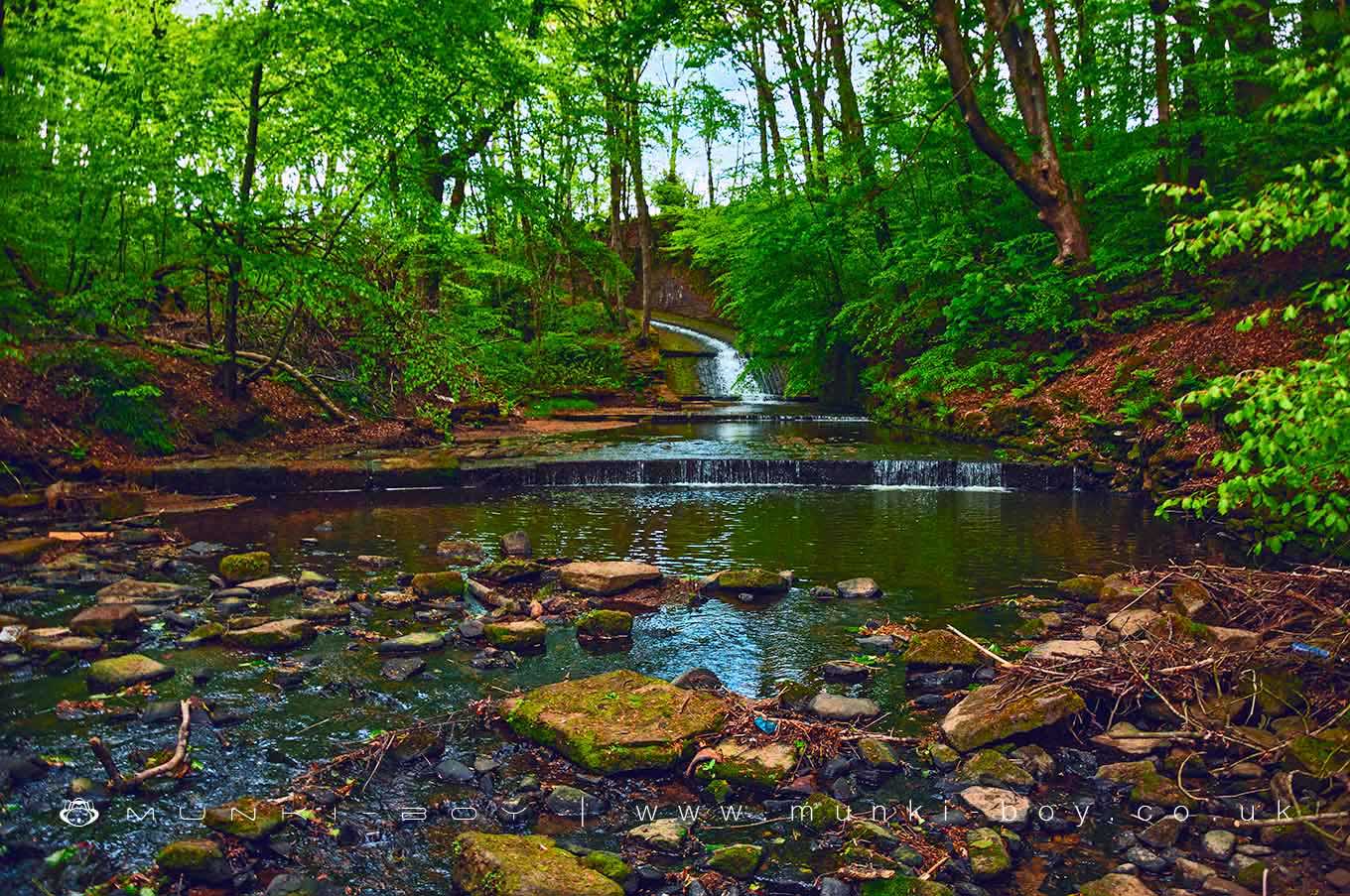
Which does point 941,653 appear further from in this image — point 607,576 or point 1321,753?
point 607,576

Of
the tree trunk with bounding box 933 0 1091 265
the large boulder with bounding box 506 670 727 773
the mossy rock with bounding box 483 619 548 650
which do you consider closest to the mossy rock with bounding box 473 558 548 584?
the mossy rock with bounding box 483 619 548 650

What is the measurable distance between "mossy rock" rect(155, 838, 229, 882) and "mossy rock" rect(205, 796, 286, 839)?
8.6 inches

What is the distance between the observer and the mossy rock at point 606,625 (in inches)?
236

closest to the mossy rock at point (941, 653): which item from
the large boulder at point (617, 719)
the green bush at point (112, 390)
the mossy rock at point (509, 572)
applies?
the large boulder at point (617, 719)

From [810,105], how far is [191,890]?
21.7m

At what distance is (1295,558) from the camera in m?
7.63

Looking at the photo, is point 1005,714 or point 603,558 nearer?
point 1005,714

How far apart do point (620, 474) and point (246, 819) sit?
947 centimetres

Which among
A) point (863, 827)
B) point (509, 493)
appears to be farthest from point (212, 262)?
point (863, 827)

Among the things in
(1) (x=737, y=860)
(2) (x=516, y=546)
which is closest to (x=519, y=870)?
(1) (x=737, y=860)

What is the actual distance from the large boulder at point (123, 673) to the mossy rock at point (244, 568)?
2.03m

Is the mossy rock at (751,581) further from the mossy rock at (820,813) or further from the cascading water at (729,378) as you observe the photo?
the cascading water at (729,378)

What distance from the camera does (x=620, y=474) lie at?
12.8m

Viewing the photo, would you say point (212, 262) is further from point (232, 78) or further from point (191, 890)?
point (191, 890)
